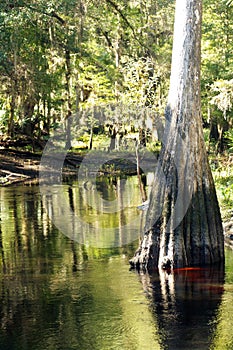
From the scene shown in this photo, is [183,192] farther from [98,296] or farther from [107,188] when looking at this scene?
[107,188]

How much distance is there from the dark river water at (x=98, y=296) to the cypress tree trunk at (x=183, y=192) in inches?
19.4

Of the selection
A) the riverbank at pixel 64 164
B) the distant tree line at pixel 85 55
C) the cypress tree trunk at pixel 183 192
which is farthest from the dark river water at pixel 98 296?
the riverbank at pixel 64 164

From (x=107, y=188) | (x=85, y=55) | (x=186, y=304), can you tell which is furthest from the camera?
(x=85, y=55)

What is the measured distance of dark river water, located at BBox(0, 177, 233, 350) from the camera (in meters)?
11.2

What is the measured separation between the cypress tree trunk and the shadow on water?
46cm

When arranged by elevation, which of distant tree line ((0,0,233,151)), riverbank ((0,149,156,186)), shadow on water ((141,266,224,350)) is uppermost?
distant tree line ((0,0,233,151))

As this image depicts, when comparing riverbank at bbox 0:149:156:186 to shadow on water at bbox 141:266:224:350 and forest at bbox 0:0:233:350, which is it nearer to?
forest at bbox 0:0:233:350

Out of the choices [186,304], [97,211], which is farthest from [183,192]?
[97,211]

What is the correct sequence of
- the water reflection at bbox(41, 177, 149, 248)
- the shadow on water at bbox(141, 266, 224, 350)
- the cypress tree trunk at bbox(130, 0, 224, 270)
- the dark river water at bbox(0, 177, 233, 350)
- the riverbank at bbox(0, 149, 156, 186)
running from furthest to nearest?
the riverbank at bbox(0, 149, 156, 186) → the water reflection at bbox(41, 177, 149, 248) → the cypress tree trunk at bbox(130, 0, 224, 270) → the dark river water at bbox(0, 177, 233, 350) → the shadow on water at bbox(141, 266, 224, 350)

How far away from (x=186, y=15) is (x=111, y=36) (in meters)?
25.9

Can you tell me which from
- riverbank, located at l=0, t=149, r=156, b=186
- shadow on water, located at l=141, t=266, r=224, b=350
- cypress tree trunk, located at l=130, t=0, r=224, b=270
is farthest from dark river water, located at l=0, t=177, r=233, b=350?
riverbank, located at l=0, t=149, r=156, b=186

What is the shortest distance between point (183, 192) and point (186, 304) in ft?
9.89

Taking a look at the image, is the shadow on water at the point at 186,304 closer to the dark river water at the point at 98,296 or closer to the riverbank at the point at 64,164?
the dark river water at the point at 98,296

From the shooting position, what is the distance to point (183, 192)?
15.5 m
